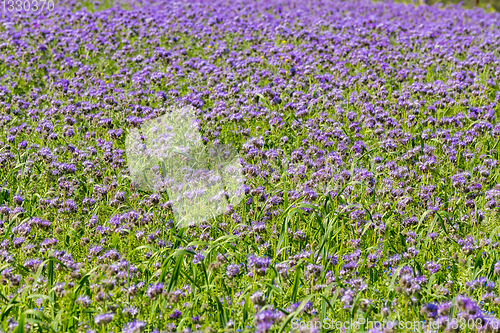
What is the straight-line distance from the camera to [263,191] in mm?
5590

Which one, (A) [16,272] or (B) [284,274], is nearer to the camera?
(B) [284,274]

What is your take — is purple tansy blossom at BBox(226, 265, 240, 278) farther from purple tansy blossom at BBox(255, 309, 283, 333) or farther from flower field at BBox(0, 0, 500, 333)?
purple tansy blossom at BBox(255, 309, 283, 333)

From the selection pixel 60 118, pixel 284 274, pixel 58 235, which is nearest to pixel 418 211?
pixel 284 274

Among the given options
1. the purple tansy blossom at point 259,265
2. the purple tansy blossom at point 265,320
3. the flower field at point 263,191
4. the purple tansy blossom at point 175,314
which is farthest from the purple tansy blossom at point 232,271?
the purple tansy blossom at point 265,320

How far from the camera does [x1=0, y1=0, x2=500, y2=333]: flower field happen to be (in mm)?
4121

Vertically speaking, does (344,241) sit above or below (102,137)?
below

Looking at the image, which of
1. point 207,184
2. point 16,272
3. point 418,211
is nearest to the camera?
point 16,272

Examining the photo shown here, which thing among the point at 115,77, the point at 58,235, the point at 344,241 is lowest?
the point at 344,241

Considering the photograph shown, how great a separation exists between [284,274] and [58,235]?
2.23 metres

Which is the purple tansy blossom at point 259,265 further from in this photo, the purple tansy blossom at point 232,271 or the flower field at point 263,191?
the purple tansy blossom at point 232,271

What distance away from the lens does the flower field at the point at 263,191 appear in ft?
13.5

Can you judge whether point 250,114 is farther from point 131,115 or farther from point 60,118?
point 60,118

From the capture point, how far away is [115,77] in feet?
28.9

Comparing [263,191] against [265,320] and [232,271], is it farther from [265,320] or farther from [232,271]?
[265,320]
